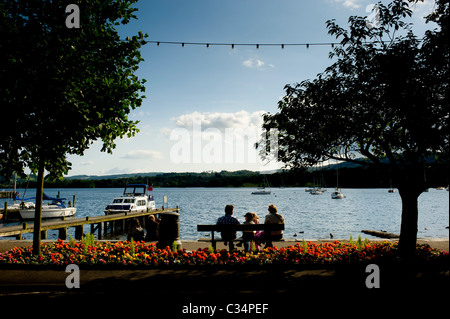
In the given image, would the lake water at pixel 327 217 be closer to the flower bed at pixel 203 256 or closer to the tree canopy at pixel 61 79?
the flower bed at pixel 203 256

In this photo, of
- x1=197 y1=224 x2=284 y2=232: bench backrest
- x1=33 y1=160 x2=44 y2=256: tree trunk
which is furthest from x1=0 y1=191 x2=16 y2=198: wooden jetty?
x1=197 y1=224 x2=284 y2=232: bench backrest

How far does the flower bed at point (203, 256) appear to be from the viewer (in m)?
8.59

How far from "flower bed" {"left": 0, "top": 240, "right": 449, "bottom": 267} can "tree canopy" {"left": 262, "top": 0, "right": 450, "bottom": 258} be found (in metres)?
1.28

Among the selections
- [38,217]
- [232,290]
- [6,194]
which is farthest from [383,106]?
[6,194]

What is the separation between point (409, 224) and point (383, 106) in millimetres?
3491

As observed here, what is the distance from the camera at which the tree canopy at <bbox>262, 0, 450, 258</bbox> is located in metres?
8.23

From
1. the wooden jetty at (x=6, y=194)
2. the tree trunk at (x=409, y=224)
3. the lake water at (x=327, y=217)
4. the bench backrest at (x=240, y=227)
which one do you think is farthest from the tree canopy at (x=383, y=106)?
the wooden jetty at (x=6, y=194)

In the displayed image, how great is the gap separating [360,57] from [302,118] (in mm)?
2424

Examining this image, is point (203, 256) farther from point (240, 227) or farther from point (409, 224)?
point (409, 224)

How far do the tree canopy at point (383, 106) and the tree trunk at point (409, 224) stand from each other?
3cm

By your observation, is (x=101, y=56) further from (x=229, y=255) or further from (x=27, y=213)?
(x=27, y=213)

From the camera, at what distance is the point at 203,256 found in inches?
347

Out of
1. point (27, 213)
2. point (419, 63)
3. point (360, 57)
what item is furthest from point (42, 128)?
point (27, 213)

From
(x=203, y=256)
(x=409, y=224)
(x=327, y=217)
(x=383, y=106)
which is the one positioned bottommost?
(x=327, y=217)
